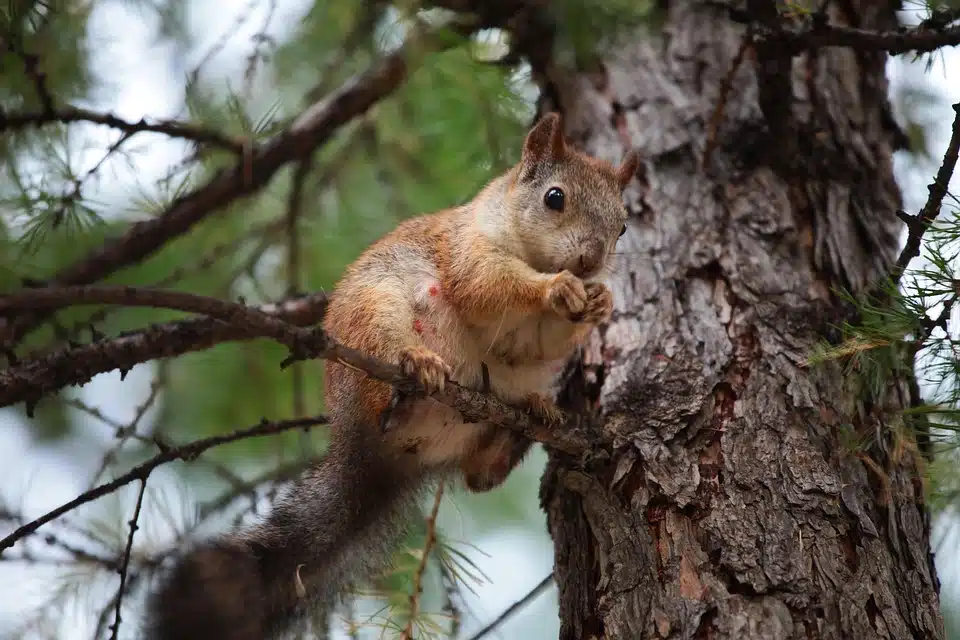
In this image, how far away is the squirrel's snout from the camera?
2.45m

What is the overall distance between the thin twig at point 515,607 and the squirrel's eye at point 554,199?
3.22 feet

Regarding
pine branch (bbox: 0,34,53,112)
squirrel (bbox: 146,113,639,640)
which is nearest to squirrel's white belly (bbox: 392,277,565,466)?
squirrel (bbox: 146,113,639,640)

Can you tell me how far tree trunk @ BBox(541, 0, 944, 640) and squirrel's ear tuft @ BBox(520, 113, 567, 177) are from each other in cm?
37

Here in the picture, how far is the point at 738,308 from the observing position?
2.56 metres

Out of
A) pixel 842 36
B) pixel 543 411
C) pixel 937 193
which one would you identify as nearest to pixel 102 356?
pixel 543 411

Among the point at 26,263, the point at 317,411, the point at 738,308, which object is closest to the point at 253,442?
the point at 317,411

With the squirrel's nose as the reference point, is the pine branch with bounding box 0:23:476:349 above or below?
above

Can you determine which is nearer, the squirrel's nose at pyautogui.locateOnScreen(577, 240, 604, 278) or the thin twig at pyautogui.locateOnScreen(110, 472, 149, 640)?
the thin twig at pyautogui.locateOnScreen(110, 472, 149, 640)

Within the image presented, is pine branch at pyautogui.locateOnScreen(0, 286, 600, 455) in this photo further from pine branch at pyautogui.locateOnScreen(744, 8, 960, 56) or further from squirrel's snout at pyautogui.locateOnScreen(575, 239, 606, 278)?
pine branch at pyautogui.locateOnScreen(744, 8, 960, 56)

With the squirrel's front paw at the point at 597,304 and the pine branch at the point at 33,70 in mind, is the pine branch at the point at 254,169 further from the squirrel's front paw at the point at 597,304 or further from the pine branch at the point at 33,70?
the squirrel's front paw at the point at 597,304

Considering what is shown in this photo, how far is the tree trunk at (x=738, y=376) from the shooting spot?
2.02 meters

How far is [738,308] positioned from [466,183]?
1564mm

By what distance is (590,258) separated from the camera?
2.45 meters

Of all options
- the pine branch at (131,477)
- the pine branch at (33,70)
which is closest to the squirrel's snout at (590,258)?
the pine branch at (131,477)
